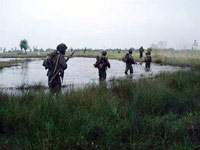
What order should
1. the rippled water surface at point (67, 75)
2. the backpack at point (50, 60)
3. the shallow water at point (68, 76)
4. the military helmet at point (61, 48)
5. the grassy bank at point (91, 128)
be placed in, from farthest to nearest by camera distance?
the rippled water surface at point (67, 75), the shallow water at point (68, 76), the military helmet at point (61, 48), the backpack at point (50, 60), the grassy bank at point (91, 128)

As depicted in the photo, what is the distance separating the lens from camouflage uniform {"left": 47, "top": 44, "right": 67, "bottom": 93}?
6734 millimetres

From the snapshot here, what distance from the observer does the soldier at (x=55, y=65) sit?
6.72 meters

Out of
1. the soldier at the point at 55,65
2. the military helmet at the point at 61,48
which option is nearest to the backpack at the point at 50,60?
the soldier at the point at 55,65

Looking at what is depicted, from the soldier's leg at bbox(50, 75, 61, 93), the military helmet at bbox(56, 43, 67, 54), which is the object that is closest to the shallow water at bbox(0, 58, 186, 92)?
the soldier's leg at bbox(50, 75, 61, 93)

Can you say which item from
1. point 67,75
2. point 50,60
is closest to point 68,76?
point 67,75

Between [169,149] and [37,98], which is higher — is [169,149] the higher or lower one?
the lower one

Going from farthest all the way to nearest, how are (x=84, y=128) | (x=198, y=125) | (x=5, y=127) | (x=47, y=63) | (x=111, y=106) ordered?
(x=47, y=63) → (x=111, y=106) → (x=198, y=125) → (x=5, y=127) → (x=84, y=128)

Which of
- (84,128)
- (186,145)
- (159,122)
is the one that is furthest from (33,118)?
(186,145)

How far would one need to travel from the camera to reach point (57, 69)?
6.88m

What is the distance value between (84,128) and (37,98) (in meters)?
2.12

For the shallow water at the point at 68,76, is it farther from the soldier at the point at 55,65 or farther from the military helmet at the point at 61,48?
the military helmet at the point at 61,48

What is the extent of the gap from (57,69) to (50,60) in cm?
38

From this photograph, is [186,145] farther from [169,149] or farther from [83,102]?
[83,102]

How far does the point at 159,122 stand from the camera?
169 inches
